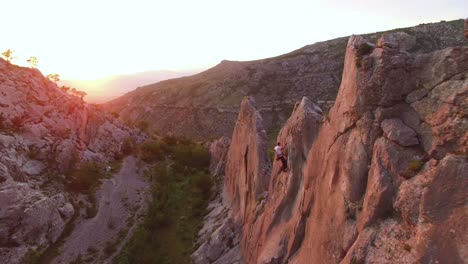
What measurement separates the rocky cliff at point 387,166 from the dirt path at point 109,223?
30.9m

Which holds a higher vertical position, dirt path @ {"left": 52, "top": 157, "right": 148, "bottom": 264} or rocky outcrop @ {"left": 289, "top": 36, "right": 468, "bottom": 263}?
rocky outcrop @ {"left": 289, "top": 36, "right": 468, "bottom": 263}

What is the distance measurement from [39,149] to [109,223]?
20.7m

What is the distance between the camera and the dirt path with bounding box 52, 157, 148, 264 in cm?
5016

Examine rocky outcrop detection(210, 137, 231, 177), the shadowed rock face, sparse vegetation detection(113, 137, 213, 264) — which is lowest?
sparse vegetation detection(113, 137, 213, 264)

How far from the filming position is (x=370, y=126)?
778 inches

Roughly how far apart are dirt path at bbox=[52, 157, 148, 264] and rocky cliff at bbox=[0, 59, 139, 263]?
318cm

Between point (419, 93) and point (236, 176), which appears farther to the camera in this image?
point (236, 176)

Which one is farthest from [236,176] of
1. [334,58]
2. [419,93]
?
[334,58]

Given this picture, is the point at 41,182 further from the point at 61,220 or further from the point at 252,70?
the point at 252,70

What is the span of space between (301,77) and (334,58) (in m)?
20.6

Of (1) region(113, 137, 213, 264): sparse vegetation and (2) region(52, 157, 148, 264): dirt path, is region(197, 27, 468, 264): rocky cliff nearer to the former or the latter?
(1) region(113, 137, 213, 264): sparse vegetation

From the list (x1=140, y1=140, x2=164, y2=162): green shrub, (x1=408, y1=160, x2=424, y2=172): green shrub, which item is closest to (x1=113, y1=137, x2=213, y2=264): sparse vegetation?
(x1=140, y1=140, x2=164, y2=162): green shrub

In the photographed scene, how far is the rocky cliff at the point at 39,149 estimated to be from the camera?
49062mm

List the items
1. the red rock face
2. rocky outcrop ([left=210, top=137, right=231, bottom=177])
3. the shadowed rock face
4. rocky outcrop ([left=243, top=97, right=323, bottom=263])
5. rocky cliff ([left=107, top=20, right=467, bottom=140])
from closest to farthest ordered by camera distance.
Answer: the red rock face, rocky outcrop ([left=243, top=97, right=323, bottom=263]), the shadowed rock face, rocky outcrop ([left=210, top=137, right=231, bottom=177]), rocky cliff ([left=107, top=20, right=467, bottom=140])
